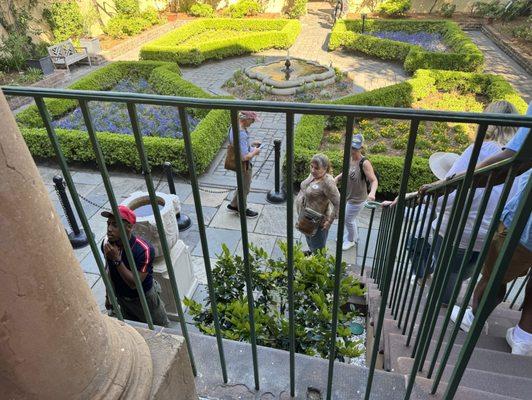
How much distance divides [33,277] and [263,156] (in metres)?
7.13

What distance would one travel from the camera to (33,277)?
106 cm

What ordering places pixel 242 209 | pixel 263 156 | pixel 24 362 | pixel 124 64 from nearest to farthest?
pixel 24 362 → pixel 242 209 → pixel 263 156 → pixel 124 64

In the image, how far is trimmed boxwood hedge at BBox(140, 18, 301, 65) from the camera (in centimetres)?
1416

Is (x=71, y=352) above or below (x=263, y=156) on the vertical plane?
above

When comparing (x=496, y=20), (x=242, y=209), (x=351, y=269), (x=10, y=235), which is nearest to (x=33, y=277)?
(x=10, y=235)

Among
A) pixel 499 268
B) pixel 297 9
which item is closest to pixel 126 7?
pixel 297 9

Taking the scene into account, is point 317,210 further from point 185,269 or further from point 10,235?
point 10,235

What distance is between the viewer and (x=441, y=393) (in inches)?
71.2

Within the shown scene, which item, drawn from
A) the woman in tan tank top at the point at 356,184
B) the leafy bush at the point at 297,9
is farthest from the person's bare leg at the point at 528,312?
the leafy bush at the point at 297,9

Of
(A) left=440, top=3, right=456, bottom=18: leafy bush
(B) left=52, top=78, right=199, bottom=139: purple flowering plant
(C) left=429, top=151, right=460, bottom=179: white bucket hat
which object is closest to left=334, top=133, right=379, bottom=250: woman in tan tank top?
(C) left=429, top=151, right=460, bottom=179: white bucket hat

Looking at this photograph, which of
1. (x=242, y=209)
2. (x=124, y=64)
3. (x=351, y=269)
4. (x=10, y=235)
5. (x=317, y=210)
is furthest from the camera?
(x=124, y=64)

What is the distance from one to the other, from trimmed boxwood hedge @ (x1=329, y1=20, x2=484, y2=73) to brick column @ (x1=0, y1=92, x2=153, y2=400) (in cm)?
1358

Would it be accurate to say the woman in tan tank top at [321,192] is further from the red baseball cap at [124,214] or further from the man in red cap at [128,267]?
the red baseball cap at [124,214]

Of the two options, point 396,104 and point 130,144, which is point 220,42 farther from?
point 130,144
